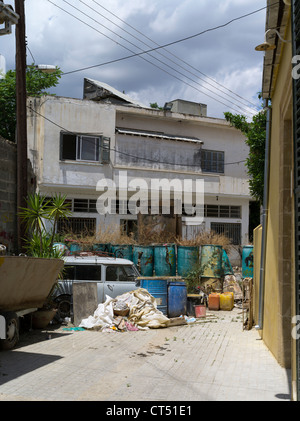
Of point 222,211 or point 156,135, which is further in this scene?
point 222,211

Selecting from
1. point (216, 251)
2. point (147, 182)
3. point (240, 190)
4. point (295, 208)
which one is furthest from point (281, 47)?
point (240, 190)

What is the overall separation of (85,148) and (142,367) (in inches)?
634

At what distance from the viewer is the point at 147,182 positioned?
23.4m

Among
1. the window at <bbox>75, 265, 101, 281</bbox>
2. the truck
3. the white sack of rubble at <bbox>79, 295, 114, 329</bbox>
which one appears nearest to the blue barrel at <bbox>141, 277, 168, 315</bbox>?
the window at <bbox>75, 265, 101, 281</bbox>

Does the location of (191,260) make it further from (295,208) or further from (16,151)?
(295,208)

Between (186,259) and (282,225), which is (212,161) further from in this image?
(282,225)

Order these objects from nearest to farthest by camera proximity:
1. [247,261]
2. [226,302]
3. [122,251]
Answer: [226,302]
[247,261]
[122,251]

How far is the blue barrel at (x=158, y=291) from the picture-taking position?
12.4 m

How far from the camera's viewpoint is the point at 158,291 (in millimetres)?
12461

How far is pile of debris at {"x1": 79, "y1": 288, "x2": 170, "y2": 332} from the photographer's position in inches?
436

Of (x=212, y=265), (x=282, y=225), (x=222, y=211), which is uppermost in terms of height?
(x=222, y=211)

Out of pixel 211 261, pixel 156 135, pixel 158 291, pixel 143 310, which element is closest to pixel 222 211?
pixel 156 135

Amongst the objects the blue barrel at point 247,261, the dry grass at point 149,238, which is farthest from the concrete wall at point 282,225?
the dry grass at point 149,238

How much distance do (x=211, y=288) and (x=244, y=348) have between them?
6.59 meters
